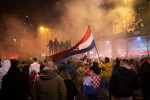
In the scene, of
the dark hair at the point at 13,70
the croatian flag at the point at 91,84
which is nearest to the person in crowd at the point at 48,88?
the dark hair at the point at 13,70

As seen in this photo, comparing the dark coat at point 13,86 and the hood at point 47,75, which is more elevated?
the hood at point 47,75

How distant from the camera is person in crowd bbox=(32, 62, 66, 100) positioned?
2168 mm

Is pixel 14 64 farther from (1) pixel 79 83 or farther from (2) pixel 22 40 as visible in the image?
(2) pixel 22 40

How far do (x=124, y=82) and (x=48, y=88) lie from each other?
1373 millimetres

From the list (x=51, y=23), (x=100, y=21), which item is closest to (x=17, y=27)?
(x=51, y=23)

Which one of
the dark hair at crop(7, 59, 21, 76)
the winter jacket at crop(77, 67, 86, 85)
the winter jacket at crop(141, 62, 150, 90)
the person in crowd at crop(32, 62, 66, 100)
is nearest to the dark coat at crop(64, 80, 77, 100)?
the person in crowd at crop(32, 62, 66, 100)

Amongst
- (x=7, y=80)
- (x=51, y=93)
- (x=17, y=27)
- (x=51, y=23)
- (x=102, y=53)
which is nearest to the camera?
(x=51, y=93)

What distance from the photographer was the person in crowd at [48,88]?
7.11 ft

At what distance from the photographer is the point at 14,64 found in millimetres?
2535

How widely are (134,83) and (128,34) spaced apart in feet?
54.0

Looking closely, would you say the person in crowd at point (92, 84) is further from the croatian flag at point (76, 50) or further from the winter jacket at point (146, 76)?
the winter jacket at point (146, 76)

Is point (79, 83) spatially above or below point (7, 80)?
below

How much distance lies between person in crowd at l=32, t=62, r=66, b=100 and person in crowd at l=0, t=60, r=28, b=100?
45 cm

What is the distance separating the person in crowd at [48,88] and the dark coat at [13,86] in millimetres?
448
